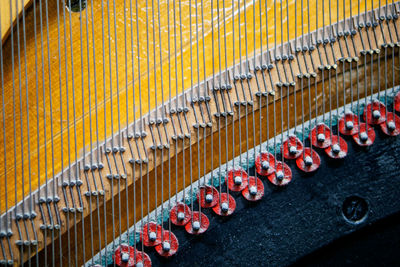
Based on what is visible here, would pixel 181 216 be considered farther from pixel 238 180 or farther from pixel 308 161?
pixel 308 161

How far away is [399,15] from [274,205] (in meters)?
1.03

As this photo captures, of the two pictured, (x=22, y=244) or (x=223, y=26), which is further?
(x=223, y=26)

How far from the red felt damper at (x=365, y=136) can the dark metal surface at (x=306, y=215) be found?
0.02 metres

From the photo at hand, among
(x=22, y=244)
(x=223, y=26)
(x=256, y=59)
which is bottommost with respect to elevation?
(x=22, y=244)

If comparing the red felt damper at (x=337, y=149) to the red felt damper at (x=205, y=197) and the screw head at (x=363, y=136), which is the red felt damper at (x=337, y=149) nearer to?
the screw head at (x=363, y=136)

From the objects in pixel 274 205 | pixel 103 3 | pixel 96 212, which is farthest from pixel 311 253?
pixel 103 3

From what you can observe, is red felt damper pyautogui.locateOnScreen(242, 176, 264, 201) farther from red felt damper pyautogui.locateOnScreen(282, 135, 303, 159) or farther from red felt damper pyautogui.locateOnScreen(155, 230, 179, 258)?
red felt damper pyautogui.locateOnScreen(155, 230, 179, 258)

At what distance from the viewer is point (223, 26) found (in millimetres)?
2418

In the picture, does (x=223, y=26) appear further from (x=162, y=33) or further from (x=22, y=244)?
(x=22, y=244)

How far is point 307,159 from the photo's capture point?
7.15 ft

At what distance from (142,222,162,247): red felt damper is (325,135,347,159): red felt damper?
32.5 inches

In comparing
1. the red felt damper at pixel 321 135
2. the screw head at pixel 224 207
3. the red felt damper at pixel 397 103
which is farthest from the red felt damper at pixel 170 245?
the red felt damper at pixel 397 103

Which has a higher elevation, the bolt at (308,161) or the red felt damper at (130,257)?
the bolt at (308,161)

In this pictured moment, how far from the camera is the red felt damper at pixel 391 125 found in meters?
2.20
